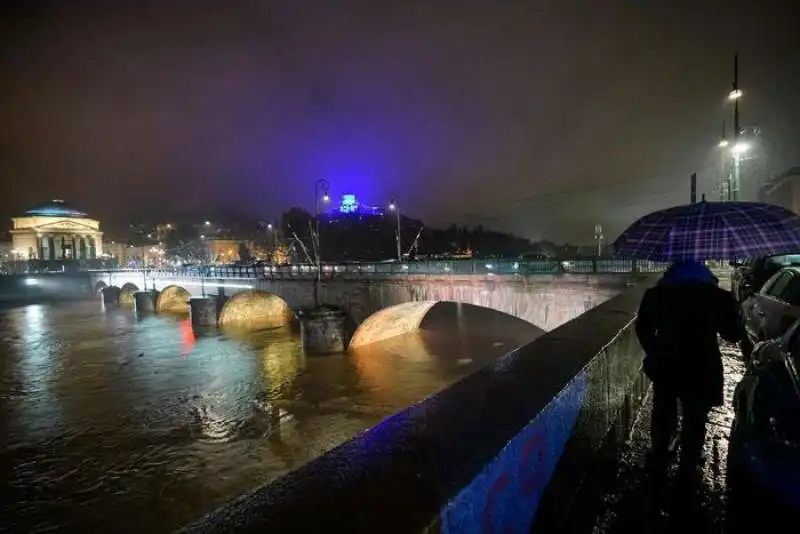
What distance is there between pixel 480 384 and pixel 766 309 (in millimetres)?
5499

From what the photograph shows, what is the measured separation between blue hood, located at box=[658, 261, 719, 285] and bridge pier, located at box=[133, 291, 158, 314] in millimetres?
58697

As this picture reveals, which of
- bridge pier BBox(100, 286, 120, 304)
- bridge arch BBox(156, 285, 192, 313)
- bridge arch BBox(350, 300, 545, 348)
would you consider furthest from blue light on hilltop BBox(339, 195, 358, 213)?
bridge arch BBox(350, 300, 545, 348)

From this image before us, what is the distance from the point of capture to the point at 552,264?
18484 millimetres

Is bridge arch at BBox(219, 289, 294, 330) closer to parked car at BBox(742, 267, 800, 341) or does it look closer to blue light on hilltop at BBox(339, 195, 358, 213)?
parked car at BBox(742, 267, 800, 341)

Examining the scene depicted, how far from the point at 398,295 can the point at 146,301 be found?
40814mm

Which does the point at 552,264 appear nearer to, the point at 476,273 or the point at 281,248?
the point at 476,273

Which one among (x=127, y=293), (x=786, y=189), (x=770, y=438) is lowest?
(x=127, y=293)

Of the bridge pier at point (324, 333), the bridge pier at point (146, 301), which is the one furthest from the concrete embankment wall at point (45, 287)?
the bridge pier at point (324, 333)

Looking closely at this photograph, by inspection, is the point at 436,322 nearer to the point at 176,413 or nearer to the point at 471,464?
the point at 176,413

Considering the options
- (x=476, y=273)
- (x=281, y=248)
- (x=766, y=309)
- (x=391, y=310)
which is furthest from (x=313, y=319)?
(x=281, y=248)

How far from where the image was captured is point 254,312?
42.8m

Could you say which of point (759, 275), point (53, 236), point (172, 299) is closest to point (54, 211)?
point (53, 236)

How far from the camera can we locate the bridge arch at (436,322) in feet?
91.0

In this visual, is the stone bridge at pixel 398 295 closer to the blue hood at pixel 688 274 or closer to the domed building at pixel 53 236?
the blue hood at pixel 688 274
